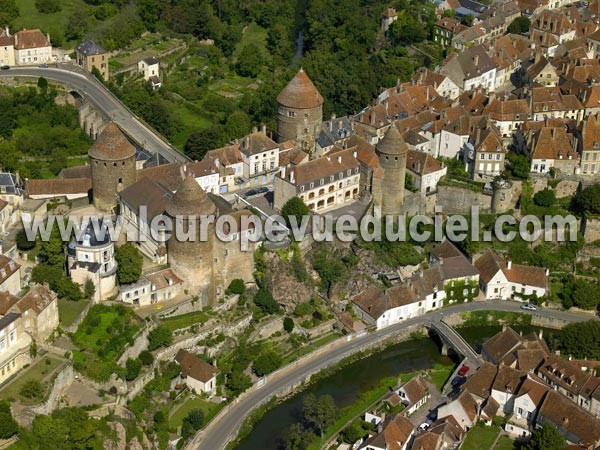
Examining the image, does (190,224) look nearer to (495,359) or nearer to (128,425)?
(128,425)

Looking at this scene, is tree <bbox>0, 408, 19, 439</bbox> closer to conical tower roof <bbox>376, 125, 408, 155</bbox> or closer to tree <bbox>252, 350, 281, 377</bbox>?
tree <bbox>252, 350, 281, 377</bbox>

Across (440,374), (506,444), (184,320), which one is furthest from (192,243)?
(506,444)

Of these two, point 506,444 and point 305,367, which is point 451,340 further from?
point 506,444

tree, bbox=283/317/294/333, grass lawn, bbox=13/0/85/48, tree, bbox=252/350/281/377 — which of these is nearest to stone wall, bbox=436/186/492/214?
tree, bbox=283/317/294/333

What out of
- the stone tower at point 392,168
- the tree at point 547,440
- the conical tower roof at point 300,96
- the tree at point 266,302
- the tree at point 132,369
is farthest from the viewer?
the conical tower roof at point 300,96

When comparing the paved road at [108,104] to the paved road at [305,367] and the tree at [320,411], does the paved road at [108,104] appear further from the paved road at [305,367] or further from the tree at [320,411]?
the tree at [320,411]

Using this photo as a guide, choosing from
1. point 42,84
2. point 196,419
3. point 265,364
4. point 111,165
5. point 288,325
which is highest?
point 42,84

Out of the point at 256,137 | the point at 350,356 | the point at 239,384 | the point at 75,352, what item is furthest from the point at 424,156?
the point at 75,352

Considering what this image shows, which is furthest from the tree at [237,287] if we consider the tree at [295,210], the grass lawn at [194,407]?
the grass lawn at [194,407]
